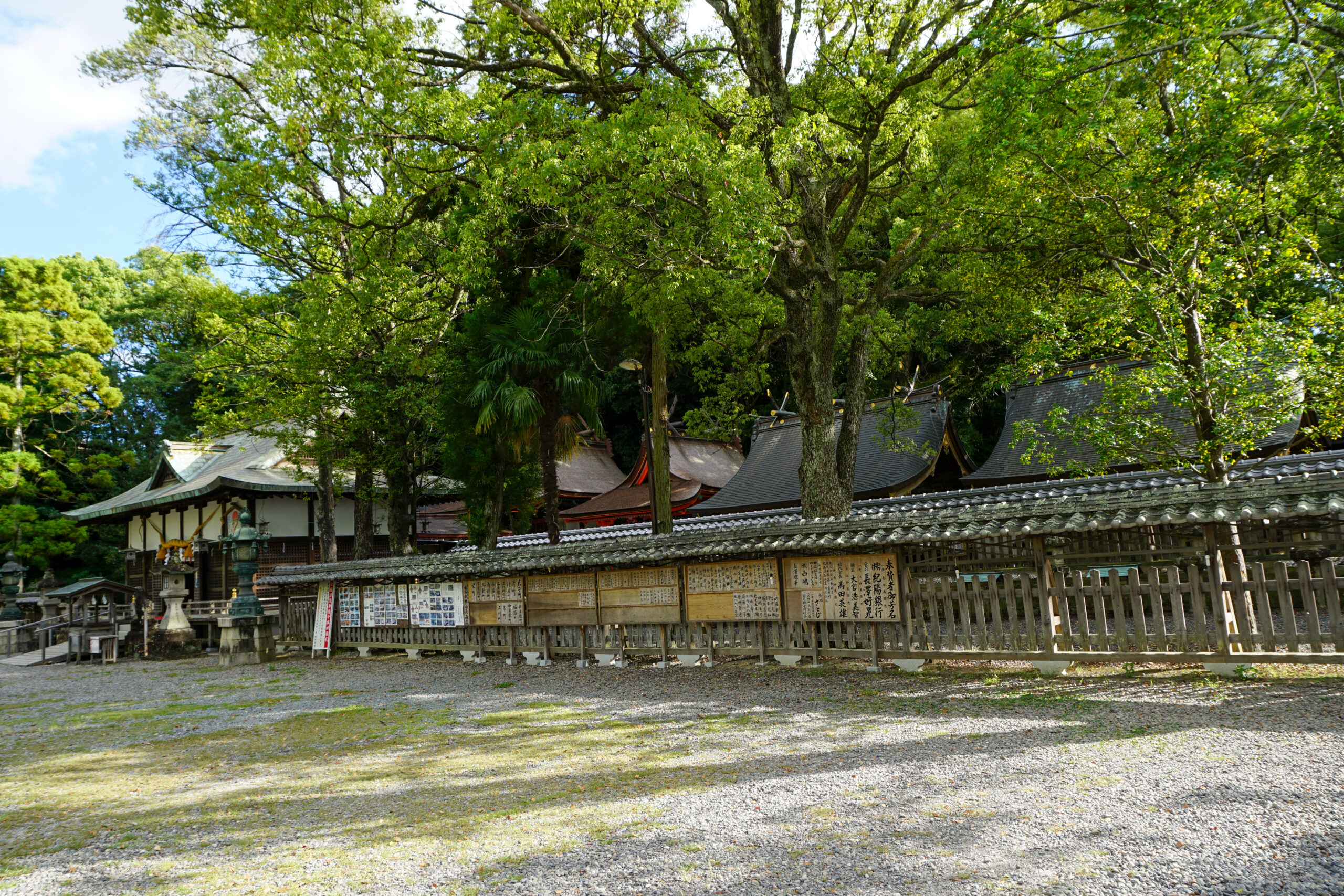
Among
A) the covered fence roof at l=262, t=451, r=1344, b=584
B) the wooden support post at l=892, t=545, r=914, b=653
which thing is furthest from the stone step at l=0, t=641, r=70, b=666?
the wooden support post at l=892, t=545, r=914, b=653

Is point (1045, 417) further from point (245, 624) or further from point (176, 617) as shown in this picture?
point (176, 617)

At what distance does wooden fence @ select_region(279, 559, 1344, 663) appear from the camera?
7.31 meters

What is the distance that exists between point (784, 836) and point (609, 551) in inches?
302

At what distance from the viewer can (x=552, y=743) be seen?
711 cm

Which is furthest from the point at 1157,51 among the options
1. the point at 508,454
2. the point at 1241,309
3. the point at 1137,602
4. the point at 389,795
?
the point at 508,454

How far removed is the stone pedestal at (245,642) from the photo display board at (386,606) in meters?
2.25

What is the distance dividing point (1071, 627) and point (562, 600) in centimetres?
715

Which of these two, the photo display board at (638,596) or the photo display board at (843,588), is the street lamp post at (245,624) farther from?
the photo display board at (843,588)

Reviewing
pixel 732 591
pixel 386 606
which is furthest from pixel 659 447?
pixel 386 606

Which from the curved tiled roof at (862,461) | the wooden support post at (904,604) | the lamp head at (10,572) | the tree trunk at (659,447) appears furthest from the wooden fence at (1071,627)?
the lamp head at (10,572)

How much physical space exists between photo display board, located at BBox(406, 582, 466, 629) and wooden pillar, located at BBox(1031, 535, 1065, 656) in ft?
30.2

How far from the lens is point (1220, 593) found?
7629mm

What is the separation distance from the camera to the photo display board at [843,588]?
947 centimetres

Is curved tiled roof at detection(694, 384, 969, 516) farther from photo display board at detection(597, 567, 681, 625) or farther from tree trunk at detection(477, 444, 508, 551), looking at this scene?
photo display board at detection(597, 567, 681, 625)
